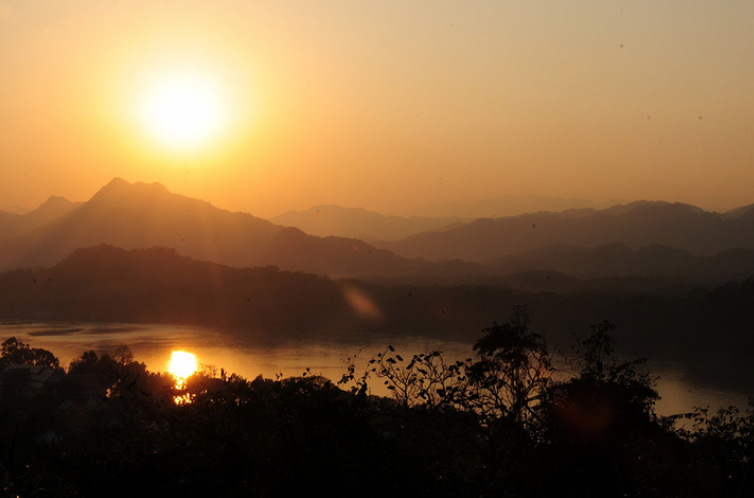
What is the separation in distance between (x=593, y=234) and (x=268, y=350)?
3723 inches

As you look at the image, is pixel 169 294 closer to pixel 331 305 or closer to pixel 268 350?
pixel 331 305

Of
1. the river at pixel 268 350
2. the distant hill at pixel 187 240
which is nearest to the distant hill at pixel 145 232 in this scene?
the distant hill at pixel 187 240

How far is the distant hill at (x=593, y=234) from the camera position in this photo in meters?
103

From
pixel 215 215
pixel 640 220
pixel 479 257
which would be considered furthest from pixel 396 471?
pixel 640 220

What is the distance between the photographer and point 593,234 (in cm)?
11281

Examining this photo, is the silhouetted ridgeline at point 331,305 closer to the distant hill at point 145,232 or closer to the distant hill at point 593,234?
the distant hill at point 145,232

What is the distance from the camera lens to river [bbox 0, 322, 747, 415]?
68.3ft

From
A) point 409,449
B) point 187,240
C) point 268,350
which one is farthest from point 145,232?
point 409,449

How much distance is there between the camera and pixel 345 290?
46188mm

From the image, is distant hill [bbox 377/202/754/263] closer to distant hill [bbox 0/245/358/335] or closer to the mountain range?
the mountain range

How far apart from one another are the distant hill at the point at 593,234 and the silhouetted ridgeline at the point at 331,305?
5862cm

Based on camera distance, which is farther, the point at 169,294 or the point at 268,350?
the point at 169,294

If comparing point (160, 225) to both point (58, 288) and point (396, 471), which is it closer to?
point (58, 288)

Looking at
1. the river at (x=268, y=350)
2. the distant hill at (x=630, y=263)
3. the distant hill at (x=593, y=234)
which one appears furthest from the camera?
the distant hill at (x=593, y=234)
